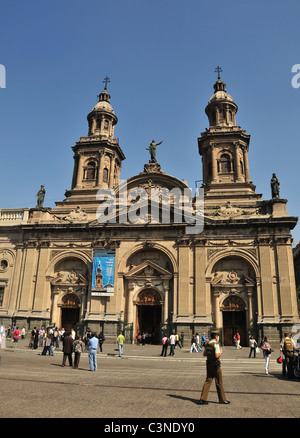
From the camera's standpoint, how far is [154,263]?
34.9 metres

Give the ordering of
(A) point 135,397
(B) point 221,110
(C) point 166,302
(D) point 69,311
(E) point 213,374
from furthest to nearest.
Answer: (B) point 221,110
(D) point 69,311
(C) point 166,302
(A) point 135,397
(E) point 213,374

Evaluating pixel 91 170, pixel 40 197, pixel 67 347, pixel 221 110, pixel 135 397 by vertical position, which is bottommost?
pixel 135 397

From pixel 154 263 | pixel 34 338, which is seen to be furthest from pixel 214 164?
pixel 34 338

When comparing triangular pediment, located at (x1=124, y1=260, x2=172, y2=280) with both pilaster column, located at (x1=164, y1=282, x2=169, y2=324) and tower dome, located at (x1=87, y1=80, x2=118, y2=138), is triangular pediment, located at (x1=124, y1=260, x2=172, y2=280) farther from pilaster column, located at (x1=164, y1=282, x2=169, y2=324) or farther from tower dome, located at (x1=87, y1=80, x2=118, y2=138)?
tower dome, located at (x1=87, y1=80, x2=118, y2=138)

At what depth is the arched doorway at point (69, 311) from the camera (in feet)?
117

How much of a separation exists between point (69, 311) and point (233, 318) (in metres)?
17.1

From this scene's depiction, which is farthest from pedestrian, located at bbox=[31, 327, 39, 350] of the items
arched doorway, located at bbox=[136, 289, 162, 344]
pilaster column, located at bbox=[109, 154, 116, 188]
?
pilaster column, located at bbox=[109, 154, 116, 188]

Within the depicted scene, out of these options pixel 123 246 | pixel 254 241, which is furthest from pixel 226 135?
pixel 123 246

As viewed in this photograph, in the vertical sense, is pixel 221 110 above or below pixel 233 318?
above

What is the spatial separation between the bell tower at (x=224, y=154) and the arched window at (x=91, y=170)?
1459 centimetres

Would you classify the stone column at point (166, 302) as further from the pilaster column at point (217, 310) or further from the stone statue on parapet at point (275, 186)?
the stone statue on parapet at point (275, 186)

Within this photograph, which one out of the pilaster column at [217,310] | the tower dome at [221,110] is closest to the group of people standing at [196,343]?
the pilaster column at [217,310]

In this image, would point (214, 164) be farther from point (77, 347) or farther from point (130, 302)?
point (77, 347)
